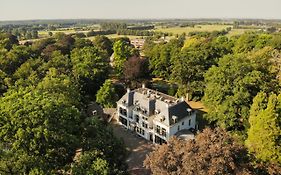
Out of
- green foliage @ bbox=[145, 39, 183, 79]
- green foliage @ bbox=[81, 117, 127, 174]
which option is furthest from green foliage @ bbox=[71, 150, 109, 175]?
green foliage @ bbox=[145, 39, 183, 79]

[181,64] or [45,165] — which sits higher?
[181,64]

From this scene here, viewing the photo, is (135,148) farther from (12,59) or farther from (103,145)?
(12,59)

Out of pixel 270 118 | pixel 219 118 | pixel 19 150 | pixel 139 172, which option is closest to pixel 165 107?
pixel 219 118

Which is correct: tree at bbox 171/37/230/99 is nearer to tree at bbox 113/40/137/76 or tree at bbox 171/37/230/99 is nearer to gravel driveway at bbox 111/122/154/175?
tree at bbox 113/40/137/76

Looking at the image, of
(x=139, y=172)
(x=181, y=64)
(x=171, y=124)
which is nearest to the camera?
(x=139, y=172)

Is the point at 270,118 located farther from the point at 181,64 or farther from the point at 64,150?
the point at 181,64

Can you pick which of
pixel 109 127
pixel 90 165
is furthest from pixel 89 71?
pixel 90 165
